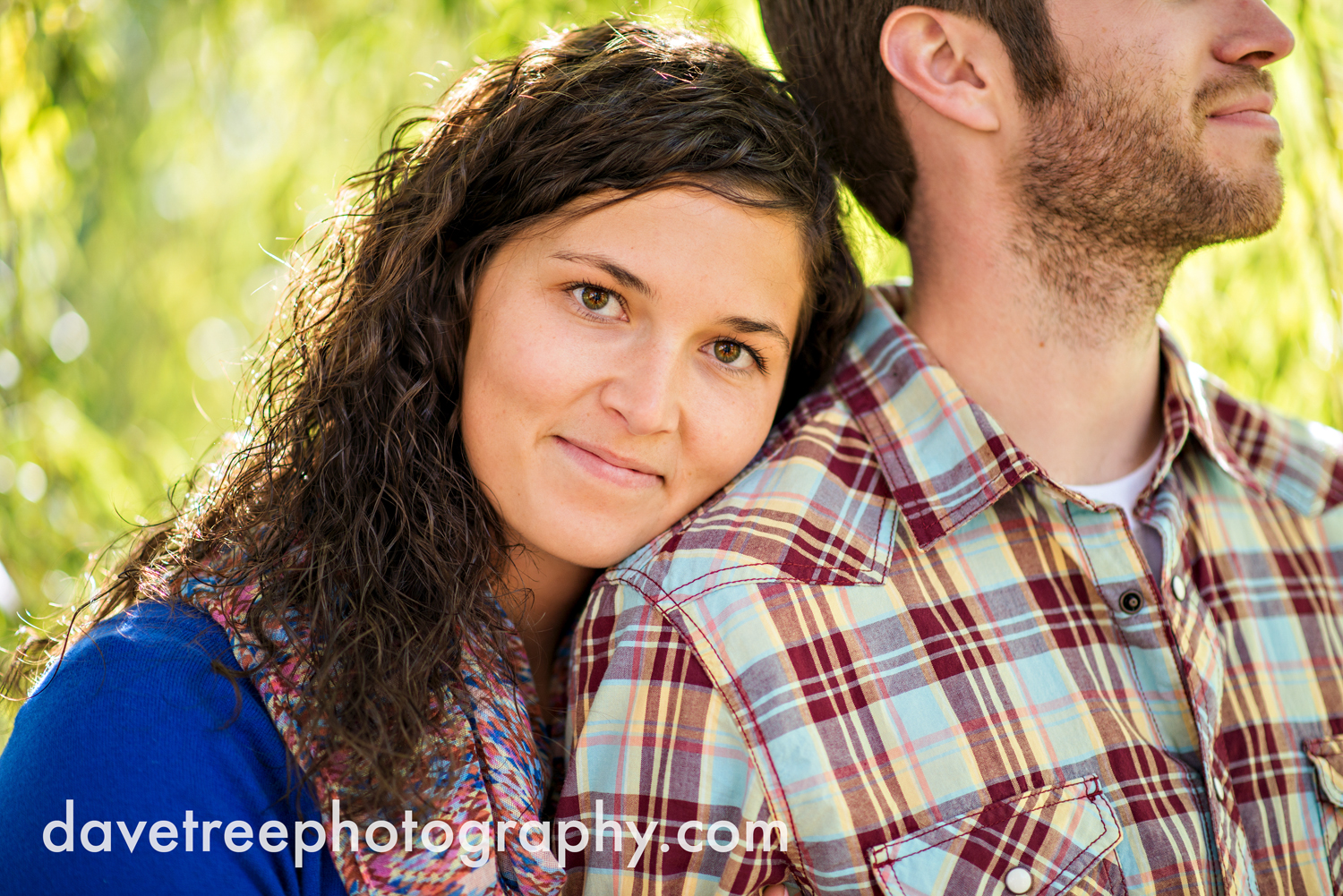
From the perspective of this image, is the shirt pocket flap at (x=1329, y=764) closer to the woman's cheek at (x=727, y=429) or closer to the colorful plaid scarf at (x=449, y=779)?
the woman's cheek at (x=727, y=429)

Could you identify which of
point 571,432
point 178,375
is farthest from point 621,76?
point 178,375

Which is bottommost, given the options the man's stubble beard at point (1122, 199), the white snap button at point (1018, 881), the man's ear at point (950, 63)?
the white snap button at point (1018, 881)

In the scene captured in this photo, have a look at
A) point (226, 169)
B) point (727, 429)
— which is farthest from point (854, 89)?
point (226, 169)

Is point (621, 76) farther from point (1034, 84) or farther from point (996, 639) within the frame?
point (996, 639)

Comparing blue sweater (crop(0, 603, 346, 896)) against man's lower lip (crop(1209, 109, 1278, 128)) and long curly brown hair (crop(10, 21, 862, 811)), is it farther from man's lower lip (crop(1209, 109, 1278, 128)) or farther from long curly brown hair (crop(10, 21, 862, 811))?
man's lower lip (crop(1209, 109, 1278, 128))

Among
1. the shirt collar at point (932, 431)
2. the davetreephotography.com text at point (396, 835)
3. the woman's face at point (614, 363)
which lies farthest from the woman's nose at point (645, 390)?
the davetreephotography.com text at point (396, 835)

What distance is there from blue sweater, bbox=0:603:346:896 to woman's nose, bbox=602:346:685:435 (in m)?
0.58

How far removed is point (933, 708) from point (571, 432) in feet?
2.00

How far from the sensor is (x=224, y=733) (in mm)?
1184

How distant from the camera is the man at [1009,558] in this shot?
1.28 meters

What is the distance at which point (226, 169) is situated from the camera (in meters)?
2.96

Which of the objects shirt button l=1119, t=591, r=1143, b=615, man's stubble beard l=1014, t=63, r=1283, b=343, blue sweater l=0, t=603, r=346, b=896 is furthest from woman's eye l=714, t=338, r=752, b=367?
blue sweater l=0, t=603, r=346, b=896

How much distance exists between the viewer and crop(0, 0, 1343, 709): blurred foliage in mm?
1995

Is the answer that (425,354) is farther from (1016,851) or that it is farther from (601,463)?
(1016,851)
